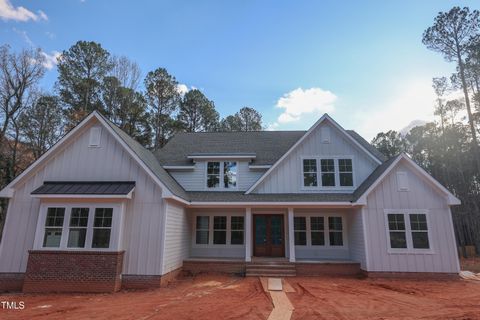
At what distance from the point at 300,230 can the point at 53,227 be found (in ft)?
35.2

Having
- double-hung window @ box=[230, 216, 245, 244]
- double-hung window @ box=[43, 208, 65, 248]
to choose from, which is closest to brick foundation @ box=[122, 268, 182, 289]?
double-hung window @ box=[43, 208, 65, 248]

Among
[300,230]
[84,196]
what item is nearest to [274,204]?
[300,230]

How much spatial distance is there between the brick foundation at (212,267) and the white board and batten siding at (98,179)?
2613mm

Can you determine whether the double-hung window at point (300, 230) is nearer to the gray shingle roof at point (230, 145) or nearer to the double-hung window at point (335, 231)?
the double-hung window at point (335, 231)

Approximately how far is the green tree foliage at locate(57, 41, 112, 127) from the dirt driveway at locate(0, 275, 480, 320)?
57.7ft

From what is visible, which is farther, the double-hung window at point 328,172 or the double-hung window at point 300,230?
the double-hung window at point 328,172

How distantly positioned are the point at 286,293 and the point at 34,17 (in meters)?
16.3

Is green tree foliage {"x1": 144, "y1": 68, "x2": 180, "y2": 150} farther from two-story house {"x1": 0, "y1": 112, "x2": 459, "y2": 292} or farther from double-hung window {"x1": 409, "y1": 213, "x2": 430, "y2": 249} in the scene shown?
double-hung window {"x1": 409, "y1": 213, "x2": 430, "y2": 249}

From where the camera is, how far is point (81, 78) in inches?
907

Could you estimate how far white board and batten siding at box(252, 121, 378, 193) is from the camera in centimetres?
1348

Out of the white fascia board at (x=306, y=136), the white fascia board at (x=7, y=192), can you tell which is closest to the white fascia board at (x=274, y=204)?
the white fascia board at (x=306, y=136)

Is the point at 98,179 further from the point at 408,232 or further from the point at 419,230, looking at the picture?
the point at 419,230

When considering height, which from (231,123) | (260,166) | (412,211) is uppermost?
(231,123)

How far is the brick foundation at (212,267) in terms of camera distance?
472 inches
